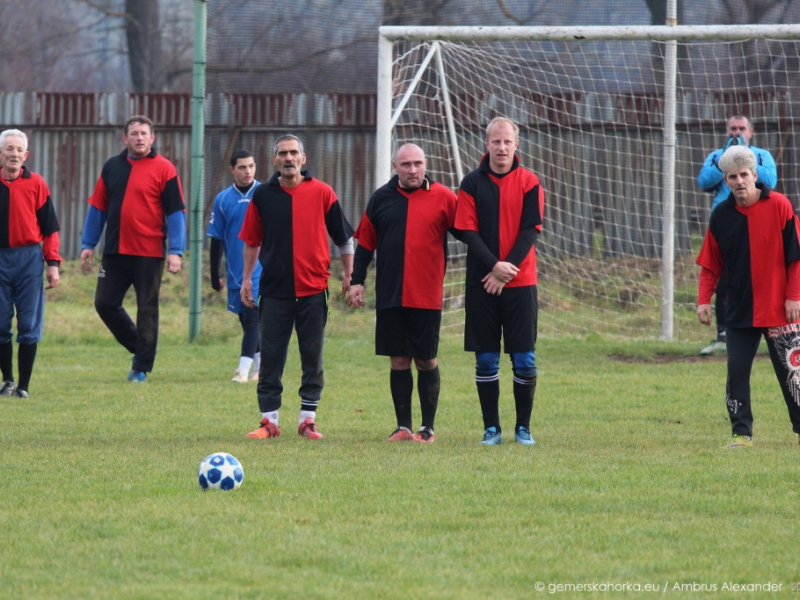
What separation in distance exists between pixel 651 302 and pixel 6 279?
288 inches

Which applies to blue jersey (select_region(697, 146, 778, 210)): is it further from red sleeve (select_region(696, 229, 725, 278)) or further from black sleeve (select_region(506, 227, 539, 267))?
black sleeve (select_region(506, 227, 539, 267))

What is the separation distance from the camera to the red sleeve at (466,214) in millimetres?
6641

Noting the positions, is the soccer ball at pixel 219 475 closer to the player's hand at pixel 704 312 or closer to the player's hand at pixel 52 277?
the player's hand at pixel 704 312

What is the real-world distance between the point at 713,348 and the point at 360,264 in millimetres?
5653

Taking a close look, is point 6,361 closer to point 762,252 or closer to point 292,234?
point 292,234

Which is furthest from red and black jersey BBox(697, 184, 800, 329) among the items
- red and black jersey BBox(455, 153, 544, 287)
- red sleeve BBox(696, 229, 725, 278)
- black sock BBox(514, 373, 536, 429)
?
black sock BBox(514, 373, 536, 429)

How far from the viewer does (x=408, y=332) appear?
22.6 ft

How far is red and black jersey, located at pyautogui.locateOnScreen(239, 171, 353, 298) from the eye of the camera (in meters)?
7.00

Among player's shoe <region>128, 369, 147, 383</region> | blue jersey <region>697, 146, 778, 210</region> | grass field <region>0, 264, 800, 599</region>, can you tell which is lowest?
grass field <region>0, 264, 800, 599</region>

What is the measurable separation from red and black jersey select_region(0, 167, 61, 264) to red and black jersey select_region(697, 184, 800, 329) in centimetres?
522

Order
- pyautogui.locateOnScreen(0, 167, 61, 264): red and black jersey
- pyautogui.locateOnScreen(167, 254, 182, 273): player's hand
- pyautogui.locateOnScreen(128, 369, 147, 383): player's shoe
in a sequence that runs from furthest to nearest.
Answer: pyautogui.locateOnScreen(128, 369, 147, 383): player's shoe → pyautogui.locateOnScreen(167, 254, 182, 273): player's hand → pyautogui.locateOnScreen(0, 167, 61, 264): red and black jersey

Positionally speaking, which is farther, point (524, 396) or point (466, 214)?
point (524, 396)

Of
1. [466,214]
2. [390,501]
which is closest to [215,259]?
[466,214]

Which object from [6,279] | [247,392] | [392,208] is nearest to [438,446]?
[392,208]
